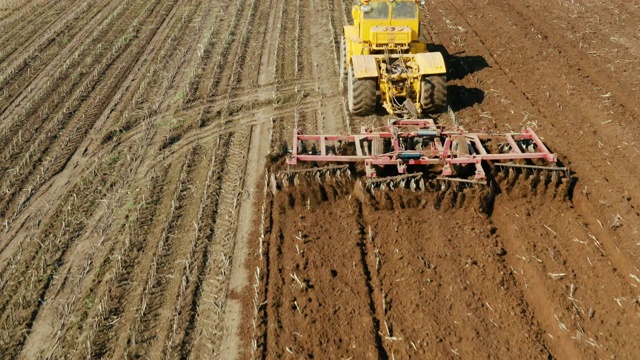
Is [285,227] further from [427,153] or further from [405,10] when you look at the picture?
[405,10]

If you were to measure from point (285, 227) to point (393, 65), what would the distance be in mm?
4929

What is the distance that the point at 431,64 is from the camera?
11328 millimetres

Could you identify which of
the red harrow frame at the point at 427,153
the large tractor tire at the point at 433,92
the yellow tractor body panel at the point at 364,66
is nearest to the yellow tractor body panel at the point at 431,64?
the large tractor tire at the point at 433,92

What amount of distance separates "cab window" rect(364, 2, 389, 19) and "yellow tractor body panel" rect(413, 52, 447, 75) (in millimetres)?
1461

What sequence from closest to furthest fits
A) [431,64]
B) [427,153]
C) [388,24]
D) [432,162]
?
1. [432,162]
2. [427,153]
3. [431,64]
4. [388,24]

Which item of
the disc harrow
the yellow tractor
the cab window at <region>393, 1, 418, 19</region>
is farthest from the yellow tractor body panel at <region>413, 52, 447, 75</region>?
the disc harrow

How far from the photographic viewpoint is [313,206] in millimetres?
9281

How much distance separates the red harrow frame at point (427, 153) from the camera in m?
9.15

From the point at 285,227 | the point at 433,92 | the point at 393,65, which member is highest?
the point at 393,65

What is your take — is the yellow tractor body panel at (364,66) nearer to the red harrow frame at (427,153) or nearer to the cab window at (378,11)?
the cab window at (378,11)

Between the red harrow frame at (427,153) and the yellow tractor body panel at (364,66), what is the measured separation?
50.7 inches

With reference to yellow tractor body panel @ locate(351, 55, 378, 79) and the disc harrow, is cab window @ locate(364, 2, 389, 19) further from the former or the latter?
the disc harrow

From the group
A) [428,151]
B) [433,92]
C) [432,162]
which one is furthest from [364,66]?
[432,162]

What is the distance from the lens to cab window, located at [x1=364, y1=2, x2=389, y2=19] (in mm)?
12148
